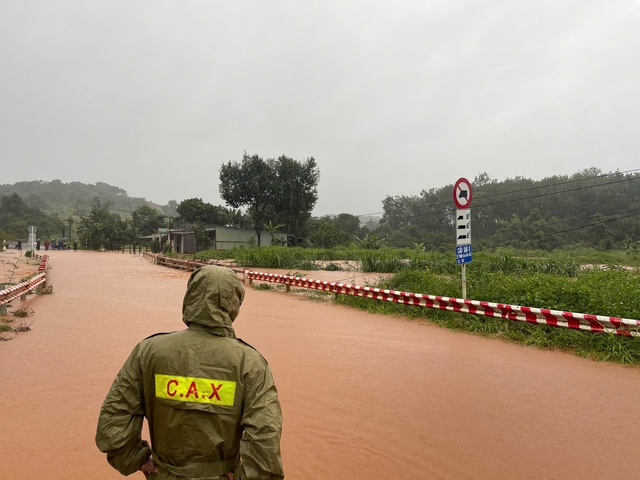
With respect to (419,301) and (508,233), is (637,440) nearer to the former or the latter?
(419,301)

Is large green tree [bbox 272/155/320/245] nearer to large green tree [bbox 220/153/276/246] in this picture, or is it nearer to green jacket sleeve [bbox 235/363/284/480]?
large green tree [bbox 220/153/276/246]

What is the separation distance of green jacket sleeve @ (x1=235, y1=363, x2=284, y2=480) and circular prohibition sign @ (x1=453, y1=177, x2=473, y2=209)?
8122 millimetres

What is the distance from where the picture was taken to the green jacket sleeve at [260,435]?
1.75 meters

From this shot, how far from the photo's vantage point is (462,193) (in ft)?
30.7

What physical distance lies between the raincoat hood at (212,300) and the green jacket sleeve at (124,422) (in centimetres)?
33

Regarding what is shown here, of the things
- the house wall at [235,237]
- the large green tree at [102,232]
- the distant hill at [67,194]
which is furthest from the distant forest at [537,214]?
the distant hill at [67,194]

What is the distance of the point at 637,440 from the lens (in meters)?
4.20

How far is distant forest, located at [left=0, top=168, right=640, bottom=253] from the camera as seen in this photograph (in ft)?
155

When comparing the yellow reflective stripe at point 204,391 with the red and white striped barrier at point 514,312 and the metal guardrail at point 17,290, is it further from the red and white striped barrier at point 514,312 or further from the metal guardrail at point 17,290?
the metal guardrail at point 17,290

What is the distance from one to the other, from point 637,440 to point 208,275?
4.65 m

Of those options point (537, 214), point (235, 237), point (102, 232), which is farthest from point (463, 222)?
point (102, 232)

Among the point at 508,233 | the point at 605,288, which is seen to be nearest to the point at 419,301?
the point at 605,288

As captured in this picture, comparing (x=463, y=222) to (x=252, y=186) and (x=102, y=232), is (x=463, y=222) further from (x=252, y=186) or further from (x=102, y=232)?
(x=102, y=232)

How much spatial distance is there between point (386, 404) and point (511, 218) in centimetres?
6474
